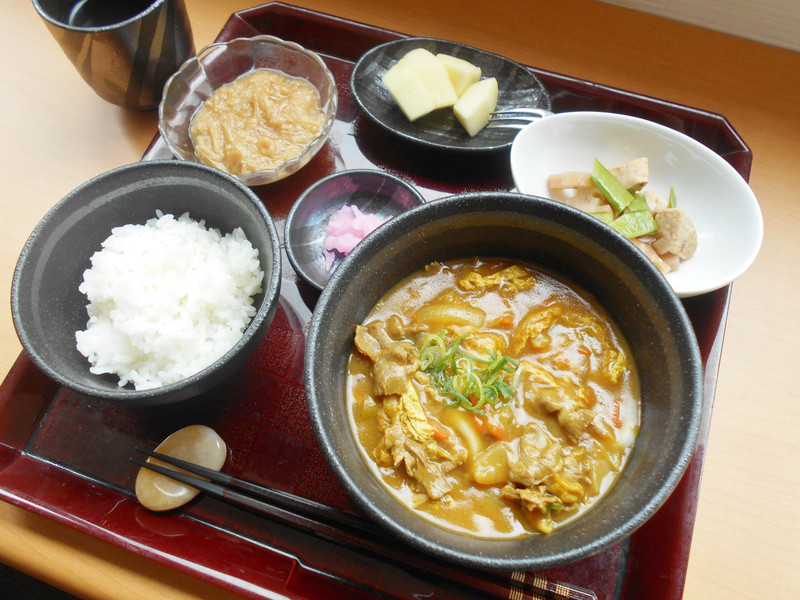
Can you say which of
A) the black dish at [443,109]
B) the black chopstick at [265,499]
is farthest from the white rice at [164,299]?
the black dish at [443,109]

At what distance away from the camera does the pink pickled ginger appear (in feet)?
8.01

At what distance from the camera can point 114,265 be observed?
2.14 m

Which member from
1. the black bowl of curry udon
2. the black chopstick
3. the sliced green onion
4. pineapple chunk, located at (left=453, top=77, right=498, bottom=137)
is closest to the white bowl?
pineapple chunk, located at (left=453, top=77, right=498, bottom=137)

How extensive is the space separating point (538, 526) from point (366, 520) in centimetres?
58

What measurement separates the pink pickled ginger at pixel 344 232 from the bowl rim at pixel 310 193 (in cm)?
10

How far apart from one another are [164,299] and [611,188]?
200cm

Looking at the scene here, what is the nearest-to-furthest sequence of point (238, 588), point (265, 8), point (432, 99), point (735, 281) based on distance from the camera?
point (238, 588) → point (735, 281) → point (432, 99) → point (265, 8)

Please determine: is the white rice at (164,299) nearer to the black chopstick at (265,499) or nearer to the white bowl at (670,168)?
the black chopstick at (265,499)

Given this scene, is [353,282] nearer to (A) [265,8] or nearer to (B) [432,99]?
(B) [432,99]

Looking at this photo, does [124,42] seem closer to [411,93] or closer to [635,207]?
[411,93]

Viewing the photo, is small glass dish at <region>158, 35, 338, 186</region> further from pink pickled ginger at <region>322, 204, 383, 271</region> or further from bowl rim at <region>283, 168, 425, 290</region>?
pink pickled ginger at <region>322, 204, 383, 271</region>

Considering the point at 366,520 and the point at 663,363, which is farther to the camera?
the point at 366,520

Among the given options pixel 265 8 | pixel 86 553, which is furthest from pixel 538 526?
pixel 265 8

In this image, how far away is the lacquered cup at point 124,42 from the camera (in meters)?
2.47
